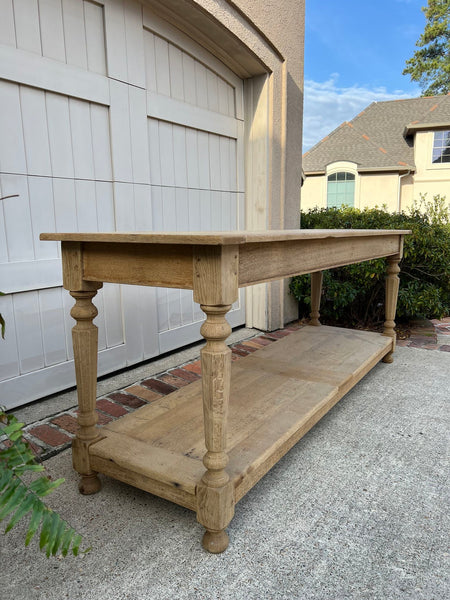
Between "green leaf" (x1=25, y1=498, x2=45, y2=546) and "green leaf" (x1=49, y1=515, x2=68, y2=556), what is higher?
"green leaf" (x1=25, y1=498, x2=45, y2=546)

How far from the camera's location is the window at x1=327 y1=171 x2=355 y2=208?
14344 millimetres

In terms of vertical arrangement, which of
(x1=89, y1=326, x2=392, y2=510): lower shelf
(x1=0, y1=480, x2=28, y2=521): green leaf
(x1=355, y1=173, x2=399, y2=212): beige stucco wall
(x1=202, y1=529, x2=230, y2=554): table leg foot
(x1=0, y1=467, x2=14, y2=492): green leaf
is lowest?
(x1=202, y1=529, x2=230, y2=554): table leg foot

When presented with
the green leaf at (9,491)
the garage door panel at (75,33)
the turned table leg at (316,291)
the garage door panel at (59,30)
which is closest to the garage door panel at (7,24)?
the garage door panel at (59,30)

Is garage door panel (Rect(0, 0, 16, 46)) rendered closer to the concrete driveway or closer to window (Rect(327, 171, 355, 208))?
the concrete driveway

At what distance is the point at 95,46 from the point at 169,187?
3.31 ft

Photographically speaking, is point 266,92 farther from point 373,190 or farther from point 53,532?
point 373,190

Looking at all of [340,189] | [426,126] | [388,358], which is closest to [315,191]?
[340,189]

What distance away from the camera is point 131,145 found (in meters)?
2.89

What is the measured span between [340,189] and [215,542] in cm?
1435

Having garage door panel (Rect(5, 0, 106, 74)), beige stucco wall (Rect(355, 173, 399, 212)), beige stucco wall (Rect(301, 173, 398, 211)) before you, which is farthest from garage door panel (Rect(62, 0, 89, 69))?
beige stucco wall (Rect(355, 173, 399, 212))

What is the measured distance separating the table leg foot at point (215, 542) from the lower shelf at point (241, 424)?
109mm

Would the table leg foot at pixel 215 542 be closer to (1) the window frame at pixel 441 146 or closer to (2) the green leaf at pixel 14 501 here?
(2) the green leaf at pixel 14 501

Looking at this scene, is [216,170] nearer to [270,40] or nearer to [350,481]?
[270,40]

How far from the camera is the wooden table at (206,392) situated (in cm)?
134
